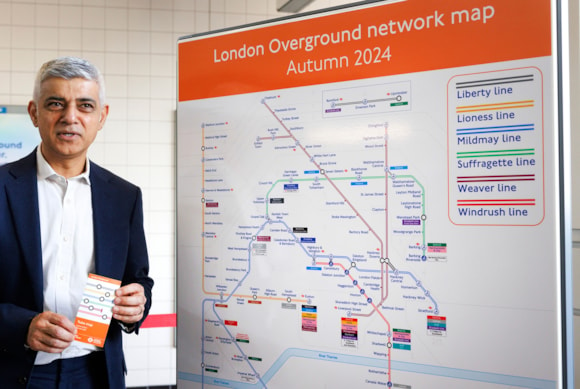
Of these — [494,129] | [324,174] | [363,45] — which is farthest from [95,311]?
[494,129]

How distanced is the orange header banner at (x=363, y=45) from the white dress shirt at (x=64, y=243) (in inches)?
24.7

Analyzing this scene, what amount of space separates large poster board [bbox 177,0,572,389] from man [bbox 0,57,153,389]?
0.38 m

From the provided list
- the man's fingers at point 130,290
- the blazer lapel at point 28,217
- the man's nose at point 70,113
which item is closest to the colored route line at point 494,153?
the man's fingers at point 130,290

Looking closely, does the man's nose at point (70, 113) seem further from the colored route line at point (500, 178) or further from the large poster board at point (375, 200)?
the colored route line at point (500, 178)

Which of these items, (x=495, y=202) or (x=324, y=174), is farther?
(x=324, y=174)

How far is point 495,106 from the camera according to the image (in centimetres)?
174

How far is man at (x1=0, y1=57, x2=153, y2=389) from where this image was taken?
6.27ft

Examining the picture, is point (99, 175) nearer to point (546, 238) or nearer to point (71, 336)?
point (71, 336)

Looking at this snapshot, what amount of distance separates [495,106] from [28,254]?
4.94 feet

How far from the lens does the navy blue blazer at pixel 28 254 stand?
6.22 feet

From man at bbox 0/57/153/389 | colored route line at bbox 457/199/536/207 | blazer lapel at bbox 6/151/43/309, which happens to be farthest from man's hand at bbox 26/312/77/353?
colored route line at bbox 457/199/536/207

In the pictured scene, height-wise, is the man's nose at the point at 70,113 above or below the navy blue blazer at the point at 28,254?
above

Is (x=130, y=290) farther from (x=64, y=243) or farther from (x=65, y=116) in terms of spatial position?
(x=65, y=116)

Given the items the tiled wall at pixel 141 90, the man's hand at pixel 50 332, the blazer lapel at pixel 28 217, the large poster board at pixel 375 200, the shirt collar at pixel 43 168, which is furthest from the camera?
the tiled wall at pixel 141 90
